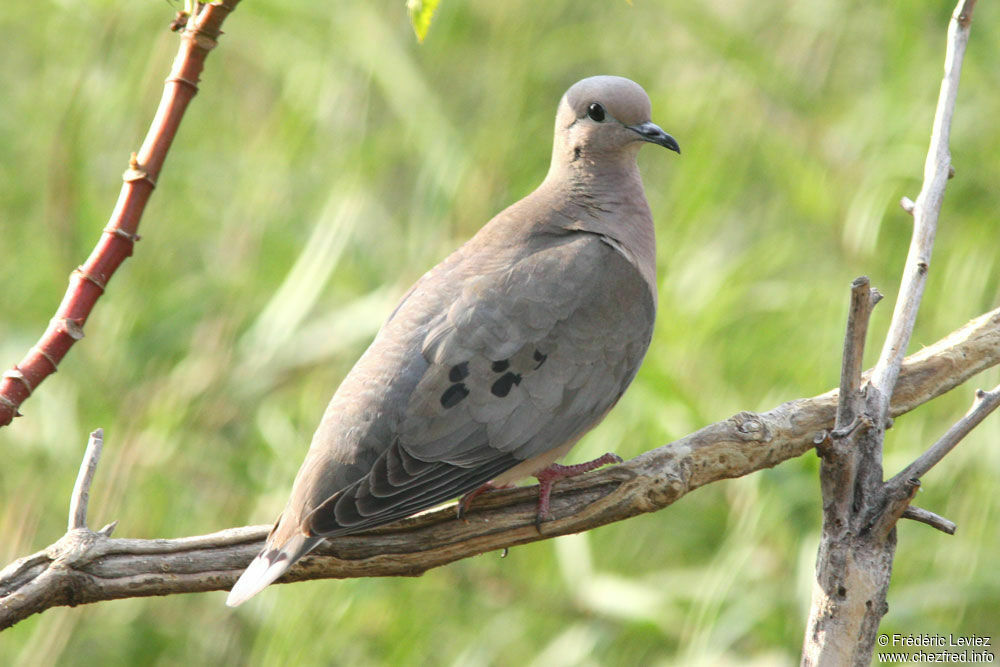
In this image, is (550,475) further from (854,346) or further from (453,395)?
(854,346)

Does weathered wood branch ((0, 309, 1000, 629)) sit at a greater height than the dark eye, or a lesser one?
lesser

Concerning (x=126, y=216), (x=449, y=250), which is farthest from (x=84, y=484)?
(x=449, y=250)

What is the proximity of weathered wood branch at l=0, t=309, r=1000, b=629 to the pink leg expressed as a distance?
0.02 metres

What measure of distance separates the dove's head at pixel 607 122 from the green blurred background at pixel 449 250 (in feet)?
3.32

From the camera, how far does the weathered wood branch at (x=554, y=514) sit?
6.40 feet

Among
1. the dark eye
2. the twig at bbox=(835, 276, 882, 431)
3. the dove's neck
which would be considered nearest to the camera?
the twig at bbox=(835, 276, 882, 431)

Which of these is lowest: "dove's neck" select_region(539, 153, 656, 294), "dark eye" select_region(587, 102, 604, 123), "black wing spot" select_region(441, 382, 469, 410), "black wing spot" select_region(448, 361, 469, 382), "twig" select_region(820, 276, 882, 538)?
"twig" select_region(820, 276, 882, 538)

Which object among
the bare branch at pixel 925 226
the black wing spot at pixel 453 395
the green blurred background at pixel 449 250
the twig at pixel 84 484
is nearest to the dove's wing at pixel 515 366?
the black wing spot at pixel 453 395

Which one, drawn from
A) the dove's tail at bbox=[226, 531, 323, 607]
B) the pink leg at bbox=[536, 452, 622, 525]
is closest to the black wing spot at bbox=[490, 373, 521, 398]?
the pink leg at bbox=[536, 452, 622, 525]

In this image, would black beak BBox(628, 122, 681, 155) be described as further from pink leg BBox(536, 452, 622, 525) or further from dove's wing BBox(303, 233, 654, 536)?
pink leg BBox(536, 452, 622, 525)

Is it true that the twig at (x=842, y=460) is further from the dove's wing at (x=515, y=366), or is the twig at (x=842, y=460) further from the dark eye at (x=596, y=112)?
the dark eye at (x=596, y=112)

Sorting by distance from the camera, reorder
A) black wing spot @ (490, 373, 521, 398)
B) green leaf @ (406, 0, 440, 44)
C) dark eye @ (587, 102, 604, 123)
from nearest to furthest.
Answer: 1. green leaf @ (406, 0, 440, 44)
2. black wing spot @ (490, 373, 521, 398)
3. dark eye @ (587, 102, 604, 123)

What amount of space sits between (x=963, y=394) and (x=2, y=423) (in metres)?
3.27

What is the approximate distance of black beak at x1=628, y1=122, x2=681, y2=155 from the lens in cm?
271
